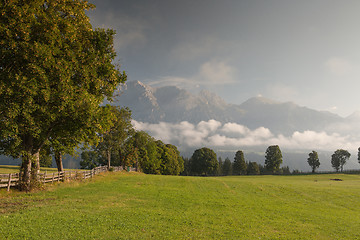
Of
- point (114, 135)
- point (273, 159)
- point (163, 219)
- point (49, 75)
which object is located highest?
point (49, 75)

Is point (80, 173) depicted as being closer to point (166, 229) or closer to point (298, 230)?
point (166, 229)

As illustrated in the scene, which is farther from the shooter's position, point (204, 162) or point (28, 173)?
point (204, 162)

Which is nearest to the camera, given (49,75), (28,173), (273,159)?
(49,75)

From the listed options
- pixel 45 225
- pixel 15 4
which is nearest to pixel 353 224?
pixel 45 225

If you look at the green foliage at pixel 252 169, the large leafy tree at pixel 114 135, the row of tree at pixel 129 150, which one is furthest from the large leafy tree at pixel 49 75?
the green foliage at pixel 252 169

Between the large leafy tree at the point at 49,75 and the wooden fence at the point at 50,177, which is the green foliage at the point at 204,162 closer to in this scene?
the wooden fence at the point at 50,177

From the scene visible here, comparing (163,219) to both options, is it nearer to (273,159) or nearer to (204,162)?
(204,162)

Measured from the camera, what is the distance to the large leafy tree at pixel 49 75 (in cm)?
1611

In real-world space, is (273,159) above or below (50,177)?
below

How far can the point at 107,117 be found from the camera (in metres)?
21.6

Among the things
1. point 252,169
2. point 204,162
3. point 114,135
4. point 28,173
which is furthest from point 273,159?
point 28,173

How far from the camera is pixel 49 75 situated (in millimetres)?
17828

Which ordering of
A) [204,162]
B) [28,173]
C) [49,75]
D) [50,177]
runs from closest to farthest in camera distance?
[49,75], [28,173], [50,177], [204,162]

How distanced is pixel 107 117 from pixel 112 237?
43.1ft
